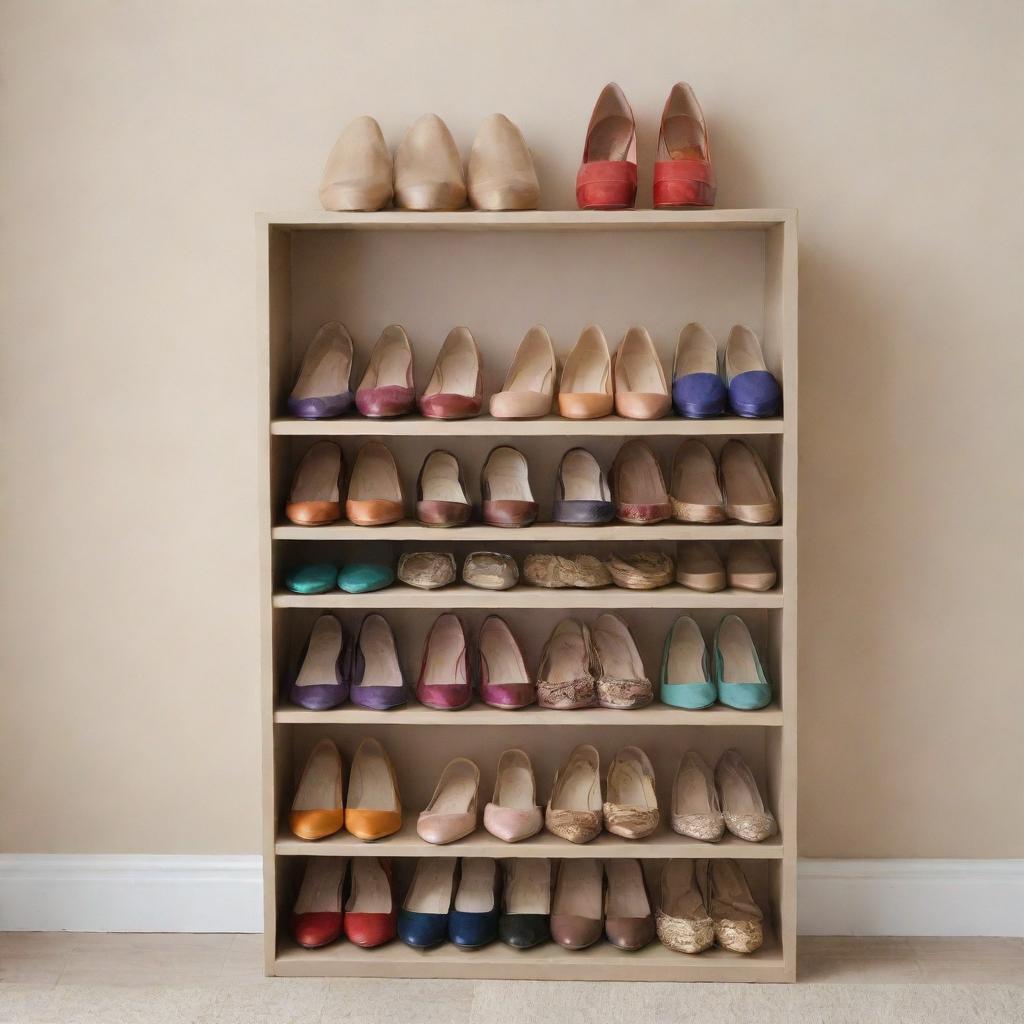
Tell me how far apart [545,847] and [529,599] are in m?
0.53

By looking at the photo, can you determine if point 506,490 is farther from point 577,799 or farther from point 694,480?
point 577,799

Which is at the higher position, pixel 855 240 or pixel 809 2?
pixel 809 2

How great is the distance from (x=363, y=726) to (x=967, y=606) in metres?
1.45

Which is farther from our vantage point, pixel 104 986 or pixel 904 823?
pixel 904 823

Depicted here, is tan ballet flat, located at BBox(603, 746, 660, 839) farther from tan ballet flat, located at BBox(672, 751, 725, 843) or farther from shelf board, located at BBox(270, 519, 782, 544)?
shelf board, located at BBox(270, 519, 782, 544)

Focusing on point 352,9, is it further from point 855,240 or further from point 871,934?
point 871,934

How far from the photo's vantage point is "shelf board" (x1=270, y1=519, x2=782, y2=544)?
6.63ft

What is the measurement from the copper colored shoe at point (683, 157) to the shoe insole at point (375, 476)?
2.69 ft

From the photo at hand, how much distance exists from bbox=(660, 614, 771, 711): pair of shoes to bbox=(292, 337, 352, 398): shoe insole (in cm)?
95

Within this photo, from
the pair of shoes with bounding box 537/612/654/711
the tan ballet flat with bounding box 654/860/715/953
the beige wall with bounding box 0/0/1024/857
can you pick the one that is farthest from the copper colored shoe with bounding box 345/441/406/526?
the tan ballet flat with bounding box 654/860/715/953

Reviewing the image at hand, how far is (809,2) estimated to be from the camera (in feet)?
7.13

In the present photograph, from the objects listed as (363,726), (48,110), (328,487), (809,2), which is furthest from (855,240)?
(48,110)

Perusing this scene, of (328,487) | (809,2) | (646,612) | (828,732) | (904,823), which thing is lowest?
(904,823)

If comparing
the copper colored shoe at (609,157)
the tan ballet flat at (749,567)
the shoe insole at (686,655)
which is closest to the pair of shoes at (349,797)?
the shoe insole at (686,655)
